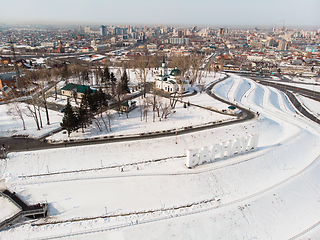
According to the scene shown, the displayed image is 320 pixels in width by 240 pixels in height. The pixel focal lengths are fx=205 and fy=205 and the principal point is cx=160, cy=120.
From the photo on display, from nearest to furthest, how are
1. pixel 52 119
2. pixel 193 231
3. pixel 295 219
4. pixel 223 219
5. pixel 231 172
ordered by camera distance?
pixel 193 231 < pixel 223 219 < pixel 295 219 < pixel 231 172 < pixel 52 119

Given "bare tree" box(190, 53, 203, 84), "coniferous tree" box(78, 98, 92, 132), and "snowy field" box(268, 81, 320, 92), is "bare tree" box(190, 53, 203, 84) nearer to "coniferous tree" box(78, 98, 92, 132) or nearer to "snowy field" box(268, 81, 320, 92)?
"coniferous tree" box(78, 98, 92, 132)

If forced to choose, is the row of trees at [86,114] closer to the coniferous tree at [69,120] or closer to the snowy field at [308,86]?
the coniferous tree at [69,120]

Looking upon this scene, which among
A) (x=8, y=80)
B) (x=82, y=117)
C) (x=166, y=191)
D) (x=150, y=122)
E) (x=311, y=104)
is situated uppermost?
(x=82, y=117)

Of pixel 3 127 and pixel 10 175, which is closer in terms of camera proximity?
pixel 10 175

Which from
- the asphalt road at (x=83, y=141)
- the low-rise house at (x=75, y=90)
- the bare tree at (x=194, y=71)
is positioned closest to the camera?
the asphalt road at (x=83, y=141)

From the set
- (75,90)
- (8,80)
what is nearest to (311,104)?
(75,90)

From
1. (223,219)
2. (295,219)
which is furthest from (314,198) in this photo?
(223,219)

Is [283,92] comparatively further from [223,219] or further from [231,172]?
[223,219]

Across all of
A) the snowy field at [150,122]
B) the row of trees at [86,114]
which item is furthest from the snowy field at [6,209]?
the row of trees at [86,114]

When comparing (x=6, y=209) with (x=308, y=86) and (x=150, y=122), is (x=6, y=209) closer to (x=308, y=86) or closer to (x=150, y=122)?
(x=150, y=122)
